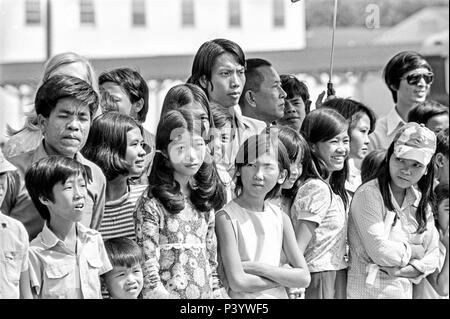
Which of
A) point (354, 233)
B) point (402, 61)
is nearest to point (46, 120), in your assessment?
point (354, 233)

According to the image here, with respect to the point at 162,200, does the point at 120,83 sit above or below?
above

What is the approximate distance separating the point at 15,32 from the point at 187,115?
0.81 metres

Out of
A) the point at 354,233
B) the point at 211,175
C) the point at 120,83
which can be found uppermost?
the point at 120,83

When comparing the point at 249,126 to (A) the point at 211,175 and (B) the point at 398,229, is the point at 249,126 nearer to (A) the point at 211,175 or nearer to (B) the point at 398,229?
(A) the point at 211,175

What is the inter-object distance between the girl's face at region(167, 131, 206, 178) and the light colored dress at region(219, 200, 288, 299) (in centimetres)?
24

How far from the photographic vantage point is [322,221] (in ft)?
15.6

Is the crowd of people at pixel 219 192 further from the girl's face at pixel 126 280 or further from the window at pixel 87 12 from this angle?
the window at pixel 87 12

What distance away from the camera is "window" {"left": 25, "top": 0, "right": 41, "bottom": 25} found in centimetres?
466

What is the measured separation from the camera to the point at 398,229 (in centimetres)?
486

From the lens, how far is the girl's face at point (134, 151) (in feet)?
14.3

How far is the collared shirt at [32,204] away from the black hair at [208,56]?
0.64 meters

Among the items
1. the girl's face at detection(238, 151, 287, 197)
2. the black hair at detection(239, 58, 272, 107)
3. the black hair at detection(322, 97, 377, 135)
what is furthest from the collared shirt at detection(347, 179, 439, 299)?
the black hair at detection(239, 58, 272, 107)

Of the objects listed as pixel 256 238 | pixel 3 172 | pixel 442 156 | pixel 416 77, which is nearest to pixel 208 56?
pixel 256 238

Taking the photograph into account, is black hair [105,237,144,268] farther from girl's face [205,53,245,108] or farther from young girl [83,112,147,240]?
girl's face [205,53,245,108]
